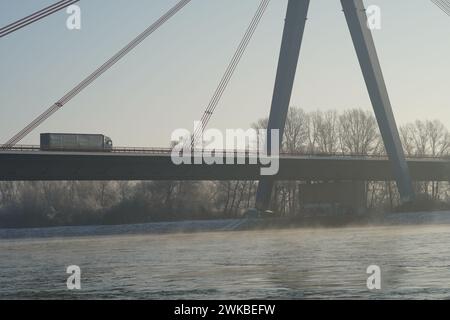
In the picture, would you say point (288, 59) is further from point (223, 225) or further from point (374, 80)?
point (223, 225)

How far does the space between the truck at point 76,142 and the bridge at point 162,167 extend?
91.4 inches

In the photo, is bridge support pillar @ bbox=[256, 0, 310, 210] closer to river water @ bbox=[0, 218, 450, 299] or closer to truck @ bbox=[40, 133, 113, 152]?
truck @ bbox=[40, 133, 113, 152]

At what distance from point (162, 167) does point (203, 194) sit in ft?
79.8

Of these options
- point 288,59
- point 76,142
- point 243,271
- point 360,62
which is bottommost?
point 243,271

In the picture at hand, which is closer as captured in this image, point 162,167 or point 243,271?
point 243,271

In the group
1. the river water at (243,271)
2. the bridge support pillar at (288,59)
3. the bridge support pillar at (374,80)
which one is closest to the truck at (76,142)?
the bridge support pillar at (288,59)

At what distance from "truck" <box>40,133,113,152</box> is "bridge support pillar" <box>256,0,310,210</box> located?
18600 millimetres

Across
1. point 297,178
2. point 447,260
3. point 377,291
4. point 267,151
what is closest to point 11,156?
point 267,151

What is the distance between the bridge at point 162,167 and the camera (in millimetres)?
79250

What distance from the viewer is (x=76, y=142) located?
9038 centimetres

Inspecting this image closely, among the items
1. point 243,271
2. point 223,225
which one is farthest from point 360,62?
point 243,271

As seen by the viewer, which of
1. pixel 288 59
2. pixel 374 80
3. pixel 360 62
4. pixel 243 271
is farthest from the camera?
pixel 360 62

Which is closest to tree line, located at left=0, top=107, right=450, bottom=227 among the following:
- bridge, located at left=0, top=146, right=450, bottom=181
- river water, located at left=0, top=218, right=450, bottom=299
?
bridge, located at left=0, top=146, right=450, bottom=181

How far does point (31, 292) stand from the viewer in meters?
27.7
